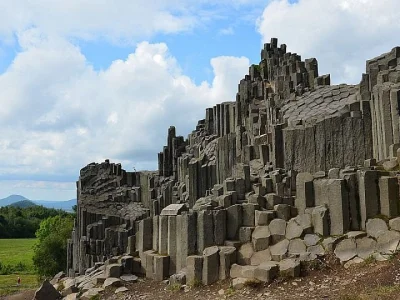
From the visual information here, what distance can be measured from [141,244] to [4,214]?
10340 cm

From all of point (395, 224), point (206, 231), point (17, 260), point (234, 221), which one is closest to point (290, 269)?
point (395, 224)

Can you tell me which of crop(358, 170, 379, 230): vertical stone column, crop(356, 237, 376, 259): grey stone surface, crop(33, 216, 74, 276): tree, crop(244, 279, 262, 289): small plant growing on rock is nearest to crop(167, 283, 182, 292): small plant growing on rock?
crop(244, 279, 262, 289): small plant growing on rock

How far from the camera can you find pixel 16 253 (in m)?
76.4

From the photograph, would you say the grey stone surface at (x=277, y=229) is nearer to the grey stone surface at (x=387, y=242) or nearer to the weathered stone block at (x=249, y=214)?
the weathered stone block at (x=249, y=214)

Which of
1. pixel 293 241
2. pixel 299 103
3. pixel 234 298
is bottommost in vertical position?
pixel 234 298

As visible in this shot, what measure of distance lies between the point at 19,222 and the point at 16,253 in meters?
29.8

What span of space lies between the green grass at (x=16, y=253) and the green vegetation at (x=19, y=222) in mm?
9272

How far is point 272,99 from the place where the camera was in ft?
81.3

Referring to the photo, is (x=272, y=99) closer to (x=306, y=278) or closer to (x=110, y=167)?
(x=306, y=278)

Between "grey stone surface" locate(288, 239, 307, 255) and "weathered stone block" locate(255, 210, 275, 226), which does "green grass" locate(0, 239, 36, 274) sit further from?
"grey stone surface" locate(288, 239, 307, 255)

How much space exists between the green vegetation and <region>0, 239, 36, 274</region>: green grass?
927 cm

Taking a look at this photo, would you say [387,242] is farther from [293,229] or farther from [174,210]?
[174,210]

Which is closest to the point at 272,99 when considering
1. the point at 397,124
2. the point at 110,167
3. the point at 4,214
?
the point at 397,124

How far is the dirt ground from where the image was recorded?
10016 mm
